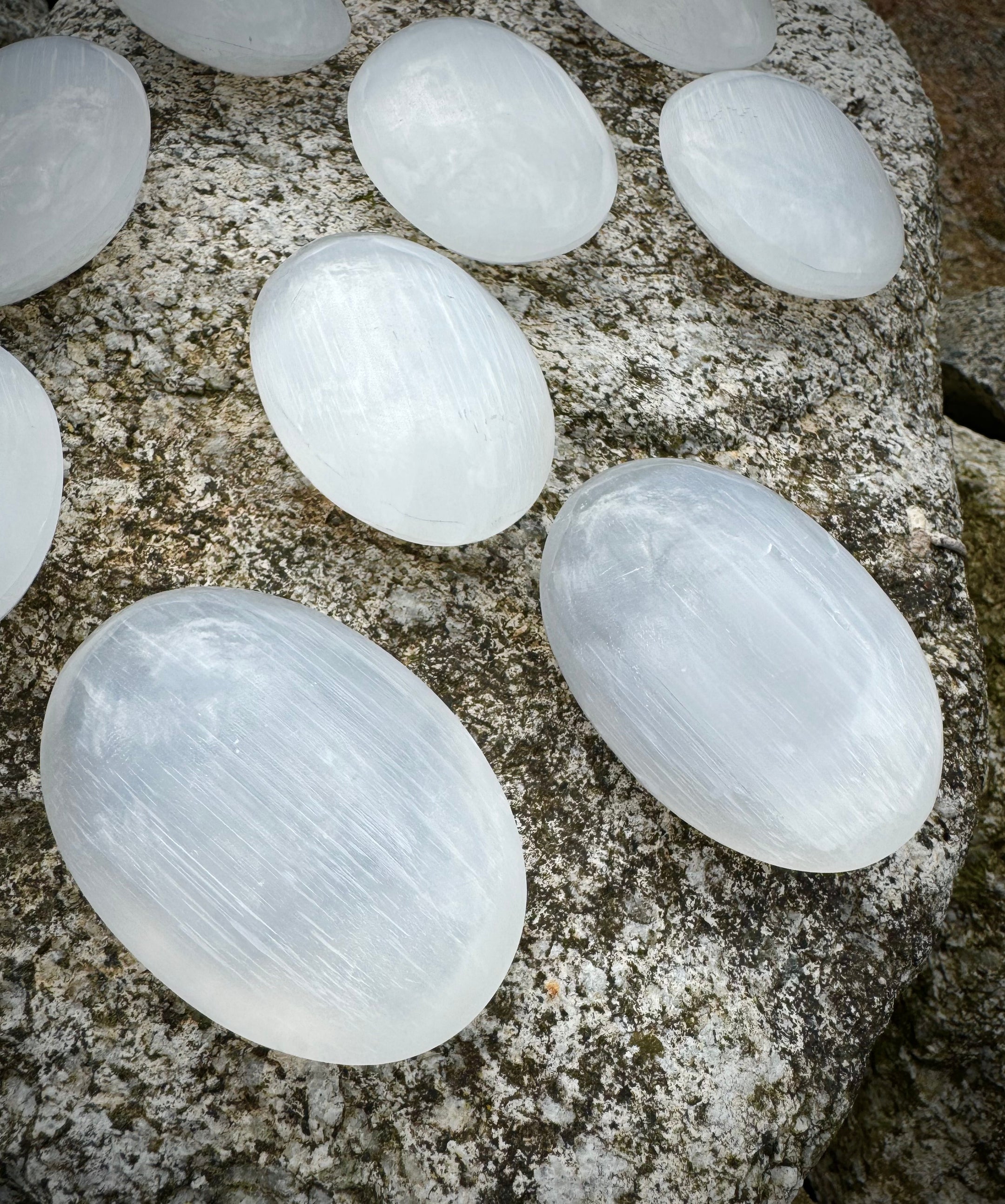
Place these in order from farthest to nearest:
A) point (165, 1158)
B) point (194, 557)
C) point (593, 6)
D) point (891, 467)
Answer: point (593, 6)
point (891, 467)
point (194, 557)
point (165, 1158)

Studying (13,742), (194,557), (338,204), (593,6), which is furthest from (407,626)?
(593,6)

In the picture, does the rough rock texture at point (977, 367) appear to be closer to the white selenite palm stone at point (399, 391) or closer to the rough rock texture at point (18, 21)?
the white selenite palm stone at point (399, 391)

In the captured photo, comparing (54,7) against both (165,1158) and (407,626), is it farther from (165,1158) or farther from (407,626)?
(165,1158)

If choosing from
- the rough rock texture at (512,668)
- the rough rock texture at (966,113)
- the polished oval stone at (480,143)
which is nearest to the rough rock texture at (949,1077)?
the rough rock texture at (512,668)

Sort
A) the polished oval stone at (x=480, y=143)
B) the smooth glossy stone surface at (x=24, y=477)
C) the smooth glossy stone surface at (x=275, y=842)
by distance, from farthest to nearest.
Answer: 1. the polished oval stone at (x=480, y=143)
2. the smooth glossy stone surface at (x=24, y=477)
3. the smooth glossy stone surface at (x=275, y=842)

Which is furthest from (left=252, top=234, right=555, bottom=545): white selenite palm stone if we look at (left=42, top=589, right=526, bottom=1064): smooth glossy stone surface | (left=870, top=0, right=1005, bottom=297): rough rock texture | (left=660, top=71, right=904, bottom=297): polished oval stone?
(left=870, top=0, right=1005, bottom=297): rough rock texture

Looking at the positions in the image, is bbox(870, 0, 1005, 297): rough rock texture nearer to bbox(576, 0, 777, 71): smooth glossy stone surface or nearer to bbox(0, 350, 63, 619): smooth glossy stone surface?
bbox(576, 0, 777, 71): smooth glossy stone surface
